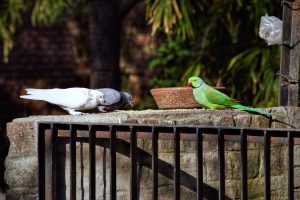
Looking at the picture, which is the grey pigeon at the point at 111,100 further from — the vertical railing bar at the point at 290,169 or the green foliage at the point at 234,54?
the green foliage at the point at 234,54

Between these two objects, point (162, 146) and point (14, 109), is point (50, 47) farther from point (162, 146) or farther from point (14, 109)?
point (162, 146)

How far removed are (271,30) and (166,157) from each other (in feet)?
4.90

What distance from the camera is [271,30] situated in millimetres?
Answer: 5809

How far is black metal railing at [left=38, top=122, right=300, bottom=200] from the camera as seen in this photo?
375 cm

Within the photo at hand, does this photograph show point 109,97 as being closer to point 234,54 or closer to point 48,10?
point 234,54

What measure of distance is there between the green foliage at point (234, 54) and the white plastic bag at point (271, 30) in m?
2.58

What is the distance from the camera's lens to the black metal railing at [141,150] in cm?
375

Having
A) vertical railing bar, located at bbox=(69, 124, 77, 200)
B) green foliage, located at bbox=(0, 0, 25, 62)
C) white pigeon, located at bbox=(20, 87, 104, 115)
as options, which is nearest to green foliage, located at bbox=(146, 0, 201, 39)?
green foliage, located at bbox=(0, 0, 25, 62)

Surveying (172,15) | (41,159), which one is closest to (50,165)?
(41,159)

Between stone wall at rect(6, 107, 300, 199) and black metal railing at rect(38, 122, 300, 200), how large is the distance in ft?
0.22

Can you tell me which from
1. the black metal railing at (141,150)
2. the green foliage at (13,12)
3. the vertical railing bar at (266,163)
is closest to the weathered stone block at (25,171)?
the black metal railing at (141,150)

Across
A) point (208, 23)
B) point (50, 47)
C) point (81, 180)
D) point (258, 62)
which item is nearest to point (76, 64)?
point (50, 47)

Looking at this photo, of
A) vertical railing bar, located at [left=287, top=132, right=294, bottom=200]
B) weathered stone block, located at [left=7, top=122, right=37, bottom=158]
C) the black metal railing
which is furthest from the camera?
weathered stone block, located at [left=7, top=122, right=37, bottom=158]

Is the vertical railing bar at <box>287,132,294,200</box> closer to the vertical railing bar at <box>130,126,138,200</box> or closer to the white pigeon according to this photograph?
the vertical railing bar at <box>130,126,138,200</box>
